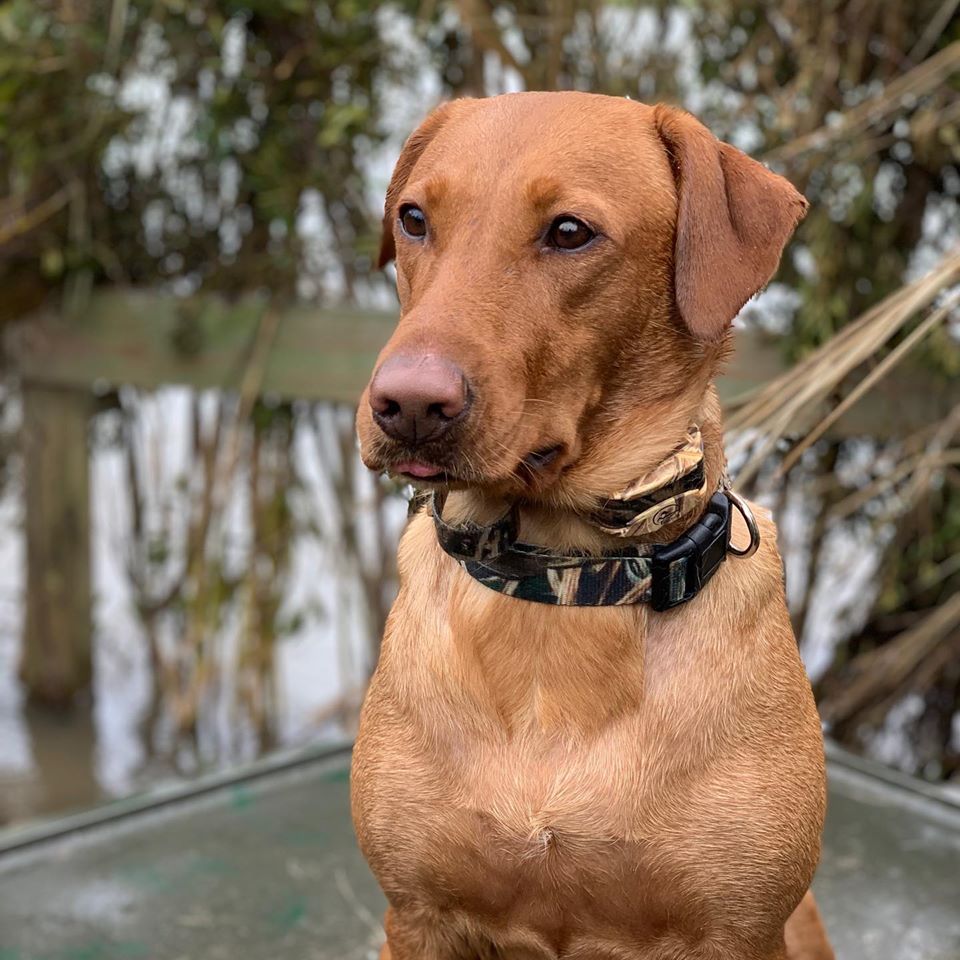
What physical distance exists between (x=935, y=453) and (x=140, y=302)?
1.97 meters

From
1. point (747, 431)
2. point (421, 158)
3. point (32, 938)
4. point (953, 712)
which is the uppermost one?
point (421, 158)

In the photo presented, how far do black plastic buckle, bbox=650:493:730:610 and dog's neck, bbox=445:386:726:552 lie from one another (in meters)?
0.03

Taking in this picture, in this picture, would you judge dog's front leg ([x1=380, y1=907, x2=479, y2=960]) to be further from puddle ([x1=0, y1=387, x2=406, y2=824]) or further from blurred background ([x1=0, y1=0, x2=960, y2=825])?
puddle ([x1=0, y1=387, x2=406, y2=824])

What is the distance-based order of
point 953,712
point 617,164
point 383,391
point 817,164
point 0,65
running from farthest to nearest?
1. point 953,712
2. point 0,65
3. point 817,164
4. point 617,164
5. point 383,391

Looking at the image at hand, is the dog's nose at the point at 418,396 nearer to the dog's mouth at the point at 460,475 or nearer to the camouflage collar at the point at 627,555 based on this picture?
A: the dog's mouth at the point at 460,475

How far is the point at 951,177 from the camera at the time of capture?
115 inches

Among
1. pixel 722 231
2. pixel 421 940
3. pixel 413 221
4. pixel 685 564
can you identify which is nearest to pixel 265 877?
pixel 421 940

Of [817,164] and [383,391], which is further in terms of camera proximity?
[817,164]

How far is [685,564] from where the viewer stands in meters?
1.24

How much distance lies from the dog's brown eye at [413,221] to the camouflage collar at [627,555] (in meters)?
0.28

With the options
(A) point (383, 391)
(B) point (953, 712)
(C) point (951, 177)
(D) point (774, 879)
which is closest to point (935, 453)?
(C) point (951, 177)

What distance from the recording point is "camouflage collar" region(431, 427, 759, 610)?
124 centimetres

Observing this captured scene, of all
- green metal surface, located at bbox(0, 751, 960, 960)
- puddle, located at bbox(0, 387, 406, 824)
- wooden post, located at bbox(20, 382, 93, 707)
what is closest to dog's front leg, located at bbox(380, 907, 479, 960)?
green metal surface, located at bbox(0, 751, 960, 960)

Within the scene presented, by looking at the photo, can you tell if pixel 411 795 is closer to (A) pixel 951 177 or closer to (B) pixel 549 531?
(B) pixel 549 531
